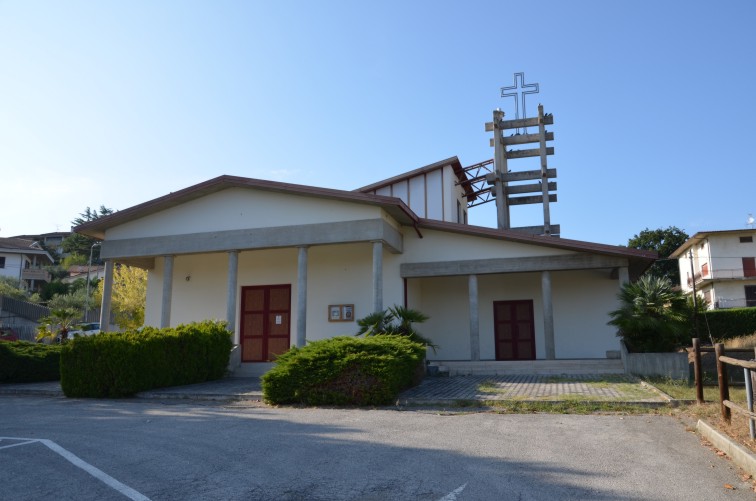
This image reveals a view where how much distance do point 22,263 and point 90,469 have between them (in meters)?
66.6

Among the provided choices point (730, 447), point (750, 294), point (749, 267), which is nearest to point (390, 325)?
point (730, 447)

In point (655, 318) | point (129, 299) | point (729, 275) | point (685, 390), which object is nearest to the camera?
point (685, 390)

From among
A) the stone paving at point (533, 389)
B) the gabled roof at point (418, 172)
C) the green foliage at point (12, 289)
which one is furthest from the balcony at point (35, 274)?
the stone paving at point (533, 389)

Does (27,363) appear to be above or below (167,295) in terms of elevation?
below

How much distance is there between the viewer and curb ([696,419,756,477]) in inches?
213

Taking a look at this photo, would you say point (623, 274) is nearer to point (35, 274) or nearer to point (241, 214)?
point (241, 214)

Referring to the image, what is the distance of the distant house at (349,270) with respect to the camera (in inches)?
664

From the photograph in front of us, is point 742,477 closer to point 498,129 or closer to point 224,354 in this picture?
point 224,354

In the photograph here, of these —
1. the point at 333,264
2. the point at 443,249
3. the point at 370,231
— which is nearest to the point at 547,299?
the point at 443,249

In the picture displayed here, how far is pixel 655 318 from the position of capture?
14.2m

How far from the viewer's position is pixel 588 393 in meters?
11.2

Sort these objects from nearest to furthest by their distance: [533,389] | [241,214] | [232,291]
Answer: [533,389] → [232,291] → [241,214]

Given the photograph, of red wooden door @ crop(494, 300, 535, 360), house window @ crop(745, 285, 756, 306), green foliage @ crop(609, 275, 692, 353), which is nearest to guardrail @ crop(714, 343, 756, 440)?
green foliage @ crop(609, 275, 692, 353)

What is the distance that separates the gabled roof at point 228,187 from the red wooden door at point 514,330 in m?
4.63
